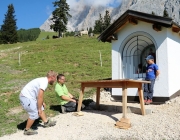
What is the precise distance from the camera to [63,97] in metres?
7.87

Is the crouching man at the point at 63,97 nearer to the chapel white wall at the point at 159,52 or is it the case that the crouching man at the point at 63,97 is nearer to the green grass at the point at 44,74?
the green grass at the point at 44,74

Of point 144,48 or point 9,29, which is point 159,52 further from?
point 9,29

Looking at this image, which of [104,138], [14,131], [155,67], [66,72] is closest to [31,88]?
[14,131]

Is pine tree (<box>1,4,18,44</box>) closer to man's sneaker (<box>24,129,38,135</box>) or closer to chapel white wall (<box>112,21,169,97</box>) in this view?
chapel white wall (<box>112,21,169,97</box>)

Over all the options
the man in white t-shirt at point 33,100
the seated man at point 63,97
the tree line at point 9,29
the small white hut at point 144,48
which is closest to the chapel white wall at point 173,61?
the small white hut at point 144,48

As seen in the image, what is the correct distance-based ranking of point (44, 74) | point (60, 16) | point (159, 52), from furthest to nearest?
point (60, 16) < point (44, 74) < point (159, 52)

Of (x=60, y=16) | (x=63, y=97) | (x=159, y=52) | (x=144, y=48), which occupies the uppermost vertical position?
(x=60, y=16)

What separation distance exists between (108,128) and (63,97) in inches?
90.3

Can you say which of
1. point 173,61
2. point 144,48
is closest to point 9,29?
point 144,48

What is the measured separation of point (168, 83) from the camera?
9.04 metres

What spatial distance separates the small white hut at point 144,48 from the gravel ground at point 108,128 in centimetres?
206

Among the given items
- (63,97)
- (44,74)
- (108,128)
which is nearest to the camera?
(108,128)

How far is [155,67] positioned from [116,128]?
3.82m

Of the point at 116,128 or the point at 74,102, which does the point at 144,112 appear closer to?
the point at 116,128
